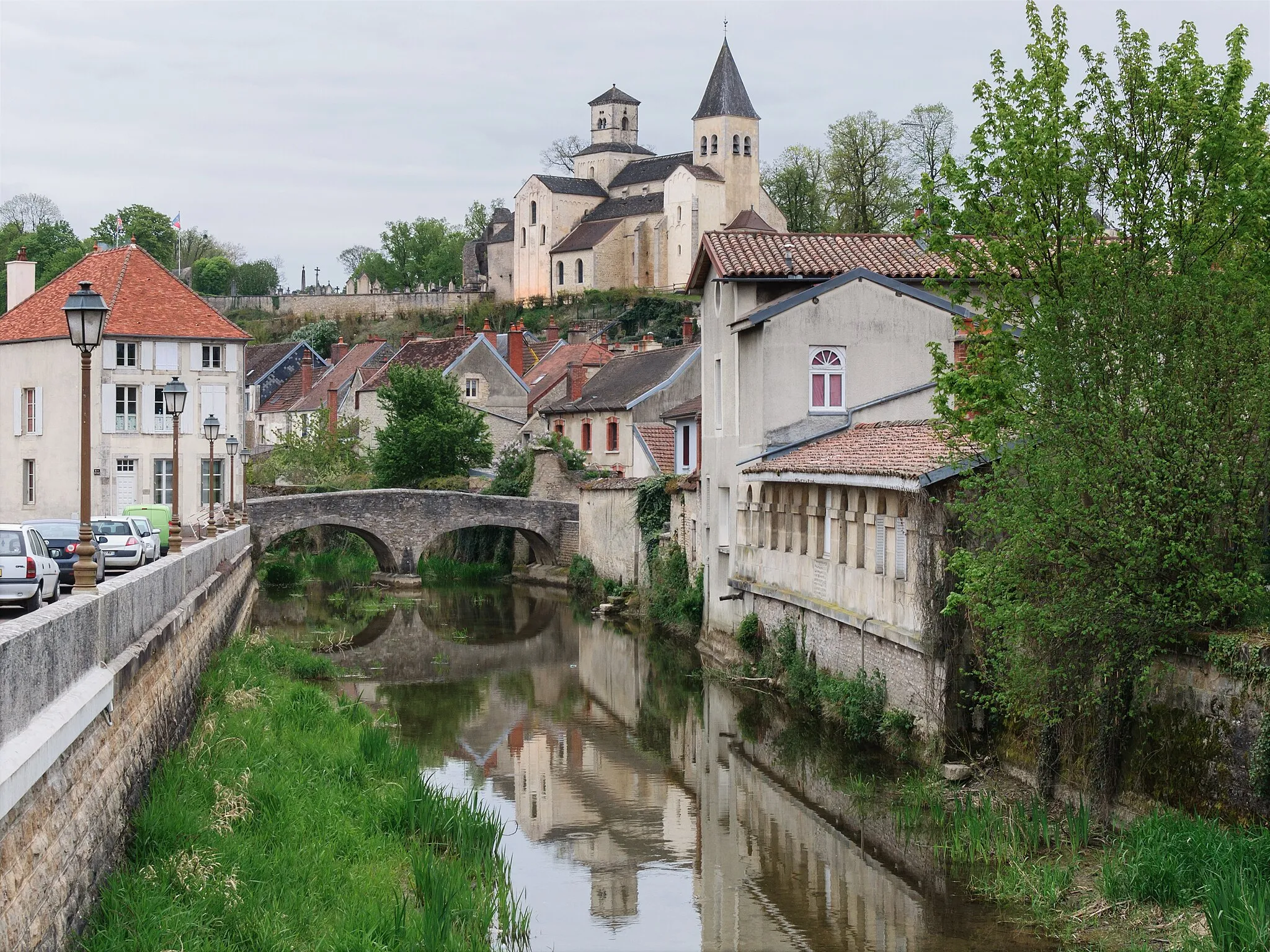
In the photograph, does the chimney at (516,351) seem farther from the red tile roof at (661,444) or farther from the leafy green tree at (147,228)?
the leafy green tree at (147,228)

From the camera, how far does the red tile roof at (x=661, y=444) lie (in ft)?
146

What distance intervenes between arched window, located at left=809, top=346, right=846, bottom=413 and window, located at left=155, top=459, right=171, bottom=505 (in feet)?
76.1

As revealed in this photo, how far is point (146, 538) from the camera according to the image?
95.5 feet

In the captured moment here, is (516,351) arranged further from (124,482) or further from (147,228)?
(147,228)

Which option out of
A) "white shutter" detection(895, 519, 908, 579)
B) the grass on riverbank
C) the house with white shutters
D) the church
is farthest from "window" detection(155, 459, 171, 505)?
the church

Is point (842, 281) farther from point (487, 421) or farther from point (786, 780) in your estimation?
point (487, 421)

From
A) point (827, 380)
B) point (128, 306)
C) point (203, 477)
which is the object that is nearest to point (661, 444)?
point (203, 477)

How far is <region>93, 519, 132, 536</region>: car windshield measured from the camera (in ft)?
88.0

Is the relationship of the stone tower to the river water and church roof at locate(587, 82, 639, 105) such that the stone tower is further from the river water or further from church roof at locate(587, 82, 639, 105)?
the river water

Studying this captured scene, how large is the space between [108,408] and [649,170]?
68.1m

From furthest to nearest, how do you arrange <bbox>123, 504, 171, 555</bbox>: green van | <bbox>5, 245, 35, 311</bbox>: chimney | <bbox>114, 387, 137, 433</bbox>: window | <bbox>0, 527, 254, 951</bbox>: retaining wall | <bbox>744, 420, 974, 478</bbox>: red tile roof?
<bbox>5, 245, 35, 311</bbox>: chimney < <bbox>114, 387, 137, 433</bbox>: window < <bbox>123, 504, 171, 555</bbox>: green van < <bbox>744, 420, 974, 478</bbox>: red tile roof < <bbox>0, 527, 254, 951</bbox>: retaining wall

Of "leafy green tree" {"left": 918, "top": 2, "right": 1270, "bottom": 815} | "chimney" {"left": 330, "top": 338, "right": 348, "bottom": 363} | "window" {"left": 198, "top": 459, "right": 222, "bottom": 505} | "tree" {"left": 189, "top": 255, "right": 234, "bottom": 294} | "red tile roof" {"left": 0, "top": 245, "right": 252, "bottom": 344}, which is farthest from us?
"tree" {"left": 189, "top": 255, "right": 234, "bottom": 294}

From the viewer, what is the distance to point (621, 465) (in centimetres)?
4906

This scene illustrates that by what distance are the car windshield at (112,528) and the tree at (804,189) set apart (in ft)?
192
